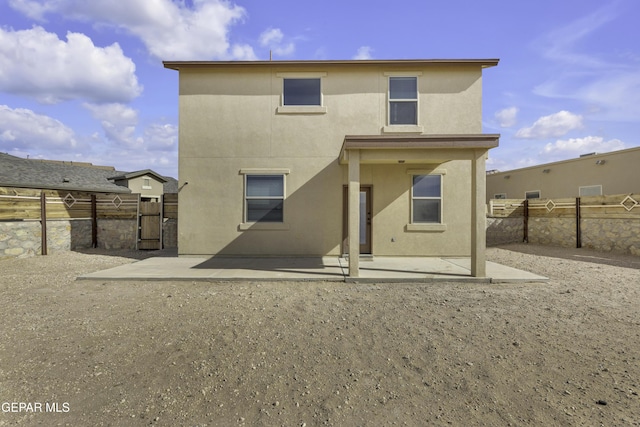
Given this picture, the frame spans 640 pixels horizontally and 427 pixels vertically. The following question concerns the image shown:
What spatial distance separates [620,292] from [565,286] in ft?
2.87

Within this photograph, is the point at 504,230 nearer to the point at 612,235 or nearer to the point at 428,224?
the point at 612,235

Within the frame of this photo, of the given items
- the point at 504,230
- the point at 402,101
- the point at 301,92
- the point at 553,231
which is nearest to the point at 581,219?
the point at 553,231

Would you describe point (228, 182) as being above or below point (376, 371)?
above

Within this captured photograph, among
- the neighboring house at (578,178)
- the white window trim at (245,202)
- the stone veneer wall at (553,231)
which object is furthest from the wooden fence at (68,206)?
the neighboring house at (578,178)

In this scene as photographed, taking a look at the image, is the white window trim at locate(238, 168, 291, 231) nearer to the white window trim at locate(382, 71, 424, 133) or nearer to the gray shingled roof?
the white window trim at locate(382, 71, 424, 133)

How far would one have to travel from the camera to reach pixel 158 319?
4.63 metres

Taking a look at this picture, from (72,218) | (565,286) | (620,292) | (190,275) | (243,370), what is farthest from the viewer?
(72,218)

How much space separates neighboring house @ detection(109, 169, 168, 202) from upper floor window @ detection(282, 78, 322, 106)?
1703 centimetres

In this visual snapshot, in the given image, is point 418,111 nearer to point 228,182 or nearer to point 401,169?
point 401,169

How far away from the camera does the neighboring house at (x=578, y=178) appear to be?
13.4 m

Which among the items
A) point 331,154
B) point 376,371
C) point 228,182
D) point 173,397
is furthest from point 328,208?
point 173,397

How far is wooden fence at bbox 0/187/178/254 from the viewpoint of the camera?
9.44 meters

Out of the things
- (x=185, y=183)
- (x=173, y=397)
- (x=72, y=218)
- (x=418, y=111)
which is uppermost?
(x=418, y=111)

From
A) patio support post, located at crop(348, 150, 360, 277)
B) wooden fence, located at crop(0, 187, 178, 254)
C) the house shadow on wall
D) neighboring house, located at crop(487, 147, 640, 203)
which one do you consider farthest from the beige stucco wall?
neighboring house, located at crop(487, 147, 640, 203)
